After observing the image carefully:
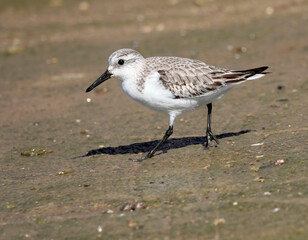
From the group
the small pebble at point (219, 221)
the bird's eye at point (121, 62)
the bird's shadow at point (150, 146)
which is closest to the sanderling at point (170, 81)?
the bird's eye at point (121, 62)

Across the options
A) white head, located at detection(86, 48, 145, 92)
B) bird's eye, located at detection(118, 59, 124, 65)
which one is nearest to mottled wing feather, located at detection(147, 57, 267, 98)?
white head, located at detection(86, 48, 145, 92)

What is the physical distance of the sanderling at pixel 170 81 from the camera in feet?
25.6

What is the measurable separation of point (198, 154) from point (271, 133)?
1234 millimetres

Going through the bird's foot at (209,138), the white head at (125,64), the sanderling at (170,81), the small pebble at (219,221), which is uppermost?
the white head at (125,64)

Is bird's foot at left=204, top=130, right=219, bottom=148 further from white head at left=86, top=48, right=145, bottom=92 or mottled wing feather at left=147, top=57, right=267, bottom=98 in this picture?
white head at left=86, top=48, right=145, bottom=92

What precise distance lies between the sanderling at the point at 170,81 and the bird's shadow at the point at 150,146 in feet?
1.37

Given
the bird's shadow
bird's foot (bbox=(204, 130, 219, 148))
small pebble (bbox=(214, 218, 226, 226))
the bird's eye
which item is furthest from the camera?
the bird's shadow

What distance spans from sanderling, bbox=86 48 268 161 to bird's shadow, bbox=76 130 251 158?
418 millimetres

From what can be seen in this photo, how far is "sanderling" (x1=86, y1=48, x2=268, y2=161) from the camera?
7.82m

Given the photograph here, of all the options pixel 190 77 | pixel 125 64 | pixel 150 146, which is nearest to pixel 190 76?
pixel 190 77

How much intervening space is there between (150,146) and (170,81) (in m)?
1.35

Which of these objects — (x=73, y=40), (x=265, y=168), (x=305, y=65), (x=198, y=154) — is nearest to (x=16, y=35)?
(x=73, y=40)

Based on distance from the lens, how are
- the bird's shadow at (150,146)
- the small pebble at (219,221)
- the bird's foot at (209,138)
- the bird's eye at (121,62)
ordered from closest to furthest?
the small pebble at (219,221) → the bird's eye at (121,62) → the bird's foot at (209,138) → the bird's shadow at (150,146)

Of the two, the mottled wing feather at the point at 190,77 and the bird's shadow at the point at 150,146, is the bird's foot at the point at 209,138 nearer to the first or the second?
the bird's shadow at the point at 150,146
